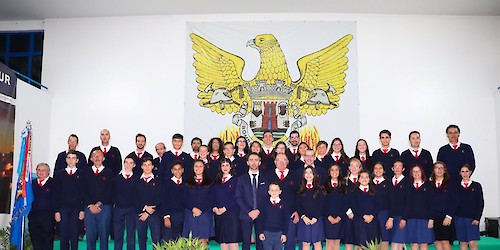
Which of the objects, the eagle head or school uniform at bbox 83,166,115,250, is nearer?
school uniform at bbox 83,166,115,250

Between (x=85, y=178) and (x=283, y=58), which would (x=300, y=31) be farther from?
(x=85, y=178)

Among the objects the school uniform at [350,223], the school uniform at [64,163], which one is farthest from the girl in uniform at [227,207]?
the school uniform at [64,163]

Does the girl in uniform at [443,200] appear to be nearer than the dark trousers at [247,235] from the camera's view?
No

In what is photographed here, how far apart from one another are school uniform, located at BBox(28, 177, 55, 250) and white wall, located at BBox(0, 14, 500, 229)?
8.65 feet

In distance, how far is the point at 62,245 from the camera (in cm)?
564

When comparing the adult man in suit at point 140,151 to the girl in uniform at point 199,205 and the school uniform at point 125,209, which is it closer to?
the school uniform at point 125,209

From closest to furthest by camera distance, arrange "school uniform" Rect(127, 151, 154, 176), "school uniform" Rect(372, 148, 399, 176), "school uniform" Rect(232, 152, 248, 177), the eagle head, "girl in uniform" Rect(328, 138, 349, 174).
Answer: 1. "school uniform" Rect(232, 152, 248, 177)
2. "girl in uniform" Rect(328, 138, 349, 174)
3. "school uniform" Rect(372, 148, 399, 176)
4. "school uniform" Rect(127, 151, 154, 176)
5. the eagle head

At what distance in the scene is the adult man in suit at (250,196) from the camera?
5.06 m

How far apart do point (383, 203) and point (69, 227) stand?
3.72m

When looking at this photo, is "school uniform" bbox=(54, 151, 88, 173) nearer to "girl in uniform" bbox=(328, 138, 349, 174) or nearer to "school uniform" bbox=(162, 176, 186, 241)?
"school uniform" bbox=(162, 176, 186, 241)

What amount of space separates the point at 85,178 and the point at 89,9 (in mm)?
3759

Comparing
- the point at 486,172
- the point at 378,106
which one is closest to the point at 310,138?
the point at 378,106

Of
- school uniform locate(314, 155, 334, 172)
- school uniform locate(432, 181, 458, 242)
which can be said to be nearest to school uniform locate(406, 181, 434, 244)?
school uniform locate(432, 181, 458, 242)

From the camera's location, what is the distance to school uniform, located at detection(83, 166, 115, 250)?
561cm
